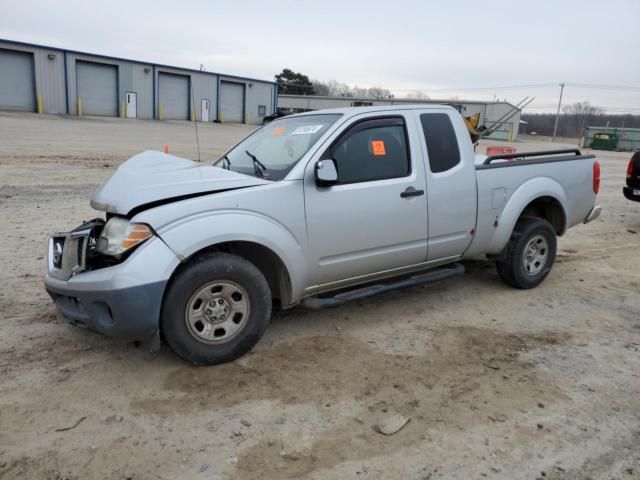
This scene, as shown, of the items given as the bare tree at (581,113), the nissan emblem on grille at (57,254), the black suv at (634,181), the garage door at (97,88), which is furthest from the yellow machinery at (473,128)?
the bare tree at (581,113)

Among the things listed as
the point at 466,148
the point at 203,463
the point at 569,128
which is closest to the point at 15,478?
the point at 203,463

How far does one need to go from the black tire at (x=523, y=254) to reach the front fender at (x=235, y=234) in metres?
Answer: 2.51

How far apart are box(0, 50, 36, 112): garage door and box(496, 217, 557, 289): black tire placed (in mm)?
38860

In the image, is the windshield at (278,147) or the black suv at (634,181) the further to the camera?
the black suv at (634,181)

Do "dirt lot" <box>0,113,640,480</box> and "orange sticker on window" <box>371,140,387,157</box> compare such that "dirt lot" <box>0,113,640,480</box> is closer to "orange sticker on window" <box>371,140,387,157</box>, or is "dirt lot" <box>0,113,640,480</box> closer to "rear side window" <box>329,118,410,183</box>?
"rear side window" <box>329,118,410,183</box>

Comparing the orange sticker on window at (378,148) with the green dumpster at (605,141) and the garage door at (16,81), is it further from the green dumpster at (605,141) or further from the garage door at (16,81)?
the green dumpster at (605,141)

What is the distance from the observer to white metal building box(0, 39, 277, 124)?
116 feet

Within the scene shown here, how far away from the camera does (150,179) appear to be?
3684 millimetres

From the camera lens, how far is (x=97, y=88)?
3931 centimetres

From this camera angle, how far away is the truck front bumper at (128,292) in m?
3.23

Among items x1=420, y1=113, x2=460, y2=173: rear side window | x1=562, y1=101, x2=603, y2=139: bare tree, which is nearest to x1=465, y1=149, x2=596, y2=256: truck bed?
x1=420, y1=113, x2=460, y2=173: rear side window

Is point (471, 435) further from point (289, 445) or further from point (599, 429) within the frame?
point (289, 445)

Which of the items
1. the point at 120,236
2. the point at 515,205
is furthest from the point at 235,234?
the point at 515,205

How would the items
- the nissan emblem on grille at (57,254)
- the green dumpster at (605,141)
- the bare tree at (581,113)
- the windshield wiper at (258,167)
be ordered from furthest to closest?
1. the bare tree at (581,113)
2. the green dumpster at (605,141)
3. the windshield wiper at (258,167)
4. the nissan emblem on grille at (57,254)
